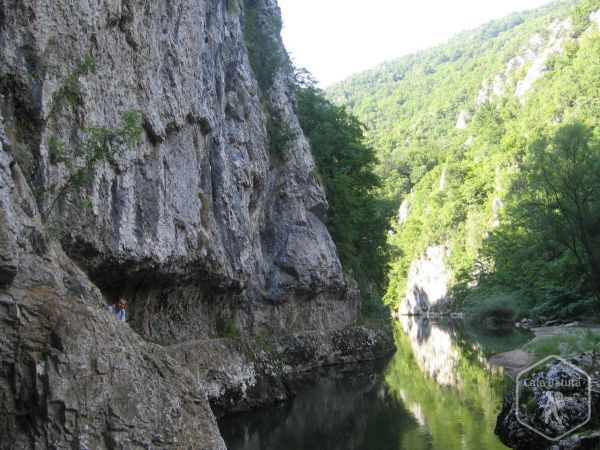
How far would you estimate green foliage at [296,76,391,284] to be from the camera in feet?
130

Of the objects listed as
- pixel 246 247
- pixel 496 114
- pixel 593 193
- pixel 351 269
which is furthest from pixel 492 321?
pixel 496 114

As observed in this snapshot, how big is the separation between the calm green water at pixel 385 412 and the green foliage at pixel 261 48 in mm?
17069

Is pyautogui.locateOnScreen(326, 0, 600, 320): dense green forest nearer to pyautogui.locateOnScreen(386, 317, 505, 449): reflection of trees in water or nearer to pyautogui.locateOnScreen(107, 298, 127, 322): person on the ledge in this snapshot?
pyautogui.locateOnScreen(386, 317, 505, 449): reflection of trees in water

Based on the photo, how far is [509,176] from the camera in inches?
2335

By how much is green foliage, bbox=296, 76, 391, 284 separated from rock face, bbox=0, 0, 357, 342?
642 centimetres

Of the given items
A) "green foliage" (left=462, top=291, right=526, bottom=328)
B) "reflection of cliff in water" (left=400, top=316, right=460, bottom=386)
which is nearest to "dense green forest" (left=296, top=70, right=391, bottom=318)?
"reflection of cliff in water" (left=400, top=316, right=460, bottom=386)

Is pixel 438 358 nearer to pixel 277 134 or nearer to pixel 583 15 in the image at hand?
pixel 277 134

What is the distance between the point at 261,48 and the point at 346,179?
11.0 m

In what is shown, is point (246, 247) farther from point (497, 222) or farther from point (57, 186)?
point (497, 222)

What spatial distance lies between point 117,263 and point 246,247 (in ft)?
31.4

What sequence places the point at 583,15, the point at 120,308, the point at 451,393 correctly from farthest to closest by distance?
the point at 583,15
the point at 451,393
the point at 120,308

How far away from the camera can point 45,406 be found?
7.97 m

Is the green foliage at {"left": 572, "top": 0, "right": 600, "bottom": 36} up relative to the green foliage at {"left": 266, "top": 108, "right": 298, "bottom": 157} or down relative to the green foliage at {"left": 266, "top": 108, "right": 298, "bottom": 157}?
up

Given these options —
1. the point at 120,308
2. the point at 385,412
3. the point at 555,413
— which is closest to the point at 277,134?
the point at 385,412
